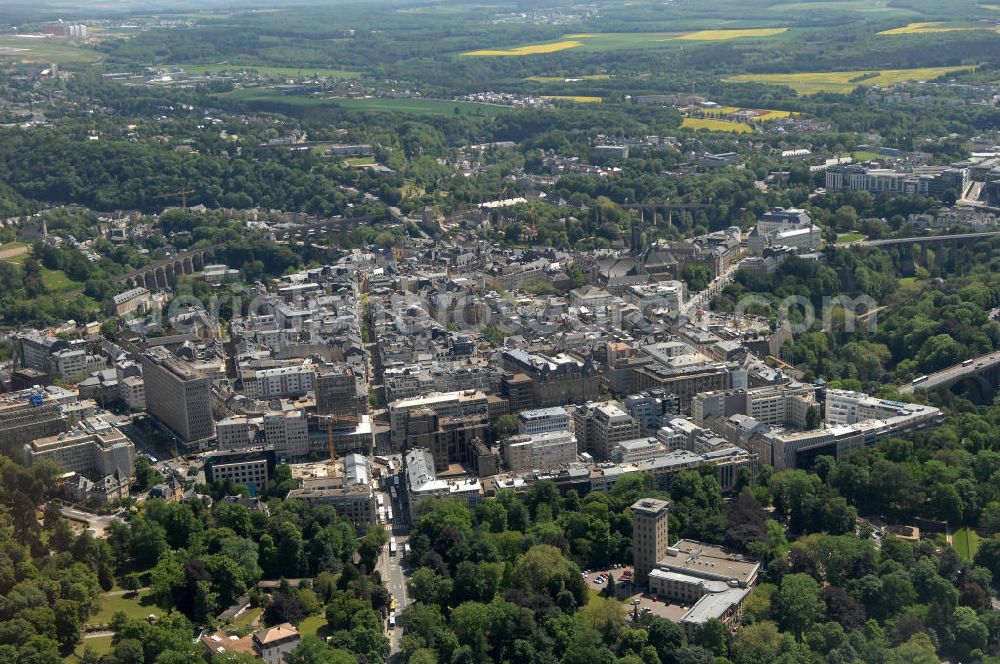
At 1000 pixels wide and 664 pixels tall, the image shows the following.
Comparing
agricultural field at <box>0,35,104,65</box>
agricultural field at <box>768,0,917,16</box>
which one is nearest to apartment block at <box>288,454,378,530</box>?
agricultural field at <box>0,35,104,65</box>

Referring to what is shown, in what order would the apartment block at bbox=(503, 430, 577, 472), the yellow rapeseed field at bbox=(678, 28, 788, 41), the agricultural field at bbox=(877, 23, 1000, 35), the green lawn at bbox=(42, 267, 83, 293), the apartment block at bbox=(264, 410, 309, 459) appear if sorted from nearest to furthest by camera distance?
the apartment block at bbox=(503, 430, 577, 472) → the apartment block at bbox=(264, 410, 309, 459) → the green lawn at bbox=(42, 267, 83, 293) → the agricultural field at bbox=(877, 23, 1000, 35) → the yellow rapeseed field at bbox=(678, 28, 788, 41)

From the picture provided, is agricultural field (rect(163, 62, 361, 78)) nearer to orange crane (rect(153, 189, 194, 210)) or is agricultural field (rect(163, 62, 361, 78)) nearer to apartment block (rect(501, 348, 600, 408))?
orange crane (rect(153, 189, 194, 210))

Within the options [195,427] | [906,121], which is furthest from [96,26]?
[195,427]

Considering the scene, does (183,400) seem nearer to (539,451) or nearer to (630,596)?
(539,451)

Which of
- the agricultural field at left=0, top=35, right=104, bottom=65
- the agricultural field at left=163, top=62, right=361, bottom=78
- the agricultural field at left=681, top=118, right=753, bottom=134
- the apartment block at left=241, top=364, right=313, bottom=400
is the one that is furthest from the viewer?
the agricultural field at left=163, top=62, right=361, bottom=78

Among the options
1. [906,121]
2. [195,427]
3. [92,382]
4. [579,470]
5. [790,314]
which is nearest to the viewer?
[579,470]

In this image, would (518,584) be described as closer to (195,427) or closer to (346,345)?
(195,427)
